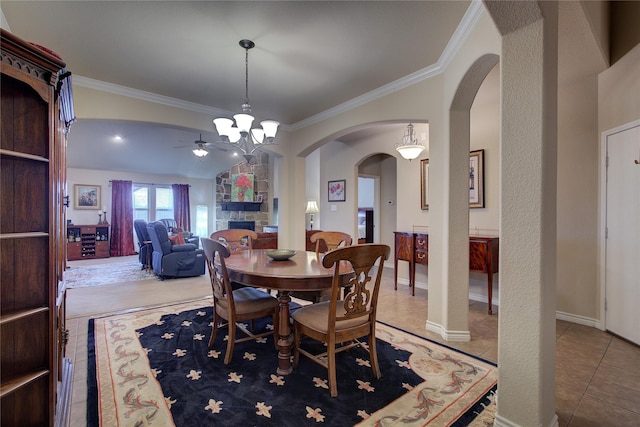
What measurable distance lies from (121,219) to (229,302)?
7.71 m

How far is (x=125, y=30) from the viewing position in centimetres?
229

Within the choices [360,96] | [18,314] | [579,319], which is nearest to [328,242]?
[360,96]

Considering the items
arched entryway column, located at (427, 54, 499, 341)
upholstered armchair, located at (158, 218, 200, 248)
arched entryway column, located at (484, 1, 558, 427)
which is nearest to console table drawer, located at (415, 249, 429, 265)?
arched entryway column, located at (427, 54, 499, 341)

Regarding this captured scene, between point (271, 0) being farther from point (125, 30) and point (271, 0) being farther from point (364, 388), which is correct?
point (364, 388)

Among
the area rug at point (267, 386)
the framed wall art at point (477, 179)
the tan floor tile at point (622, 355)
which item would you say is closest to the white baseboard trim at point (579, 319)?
the tan floor tile at point (622, 355)

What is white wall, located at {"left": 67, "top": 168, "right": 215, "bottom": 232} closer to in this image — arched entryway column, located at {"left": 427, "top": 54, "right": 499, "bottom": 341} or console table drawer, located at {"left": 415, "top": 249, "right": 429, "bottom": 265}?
console table drawer, located at {"left": 415, "top": 249, "right": 429, "bottom": 265}

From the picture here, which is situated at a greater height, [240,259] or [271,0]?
[271,0]

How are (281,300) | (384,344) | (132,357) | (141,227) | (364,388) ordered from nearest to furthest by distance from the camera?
(364,388)
(281,300)
(132,357)
(384,344)
(141,227)

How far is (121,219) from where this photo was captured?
809 centimetres

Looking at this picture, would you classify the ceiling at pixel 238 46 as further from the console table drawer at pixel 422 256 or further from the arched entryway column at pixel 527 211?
the console table drawer at pixel 422 256

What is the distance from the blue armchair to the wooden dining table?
127 inches

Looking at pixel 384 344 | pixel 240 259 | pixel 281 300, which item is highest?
pixel 240 259

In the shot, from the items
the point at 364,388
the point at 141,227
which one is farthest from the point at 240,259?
the point at 141,227

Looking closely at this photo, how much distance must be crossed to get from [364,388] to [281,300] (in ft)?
2.56
